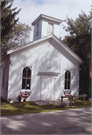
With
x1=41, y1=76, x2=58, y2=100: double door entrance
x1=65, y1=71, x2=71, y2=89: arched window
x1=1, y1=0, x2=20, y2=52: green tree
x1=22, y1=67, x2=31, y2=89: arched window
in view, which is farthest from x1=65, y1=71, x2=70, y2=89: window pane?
x1=1, y1=0, x2=20, y2=52: green tree

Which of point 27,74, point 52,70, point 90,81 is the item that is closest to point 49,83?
point 52,70

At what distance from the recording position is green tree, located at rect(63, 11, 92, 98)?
640 inches

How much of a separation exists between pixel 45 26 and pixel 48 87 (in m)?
7.83

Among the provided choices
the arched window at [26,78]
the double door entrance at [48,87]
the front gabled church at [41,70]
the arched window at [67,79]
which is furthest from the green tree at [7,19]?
the arched window at [67,79]

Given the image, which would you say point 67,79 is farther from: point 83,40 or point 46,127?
point 46,127

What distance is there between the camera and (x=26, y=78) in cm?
1288

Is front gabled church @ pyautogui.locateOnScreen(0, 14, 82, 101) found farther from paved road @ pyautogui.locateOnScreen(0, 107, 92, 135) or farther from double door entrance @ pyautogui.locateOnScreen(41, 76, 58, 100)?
paved road @ pyautogui.locateOnScreen(0, 107, 92, 135)

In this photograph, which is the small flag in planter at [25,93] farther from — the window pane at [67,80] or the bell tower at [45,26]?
the bell tower at [45,26]

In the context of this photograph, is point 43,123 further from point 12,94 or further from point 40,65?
point 40,65

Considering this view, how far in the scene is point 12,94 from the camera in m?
12.2

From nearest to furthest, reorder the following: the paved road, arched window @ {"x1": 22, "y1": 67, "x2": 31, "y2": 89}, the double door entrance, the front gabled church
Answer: the paved road, the front gabled church, arched window @ {"x1": 22, "y1": 67, "x2": 31, "y2": 89}, the double door entrance

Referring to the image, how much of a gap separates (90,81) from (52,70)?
201 inches

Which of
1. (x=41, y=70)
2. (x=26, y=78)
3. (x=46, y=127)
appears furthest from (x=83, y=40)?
(x=46, y=127)

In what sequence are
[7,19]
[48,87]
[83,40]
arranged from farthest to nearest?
1. [83,40]
2. [48,87]
3. [7,19]
